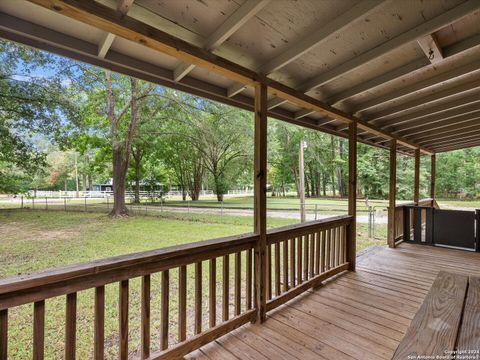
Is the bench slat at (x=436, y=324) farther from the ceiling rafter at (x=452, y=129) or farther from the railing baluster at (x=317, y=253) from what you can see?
the ceiling rafter at (x=452, y=129)

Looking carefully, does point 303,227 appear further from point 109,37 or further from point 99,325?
point 109,37

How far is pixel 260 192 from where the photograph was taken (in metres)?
2.29

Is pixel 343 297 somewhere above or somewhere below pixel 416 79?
below

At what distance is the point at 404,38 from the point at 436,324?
74.4 inches

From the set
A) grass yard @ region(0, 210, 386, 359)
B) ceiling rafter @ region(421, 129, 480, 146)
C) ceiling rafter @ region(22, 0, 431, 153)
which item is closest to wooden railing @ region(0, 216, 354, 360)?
grass yard @ region(0, 210, 386, 359)

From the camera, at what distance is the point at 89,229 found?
8359mm

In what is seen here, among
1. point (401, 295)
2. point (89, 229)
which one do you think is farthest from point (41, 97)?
point (401, 295)

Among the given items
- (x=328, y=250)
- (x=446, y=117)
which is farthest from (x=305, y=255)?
(x=446, y=117)

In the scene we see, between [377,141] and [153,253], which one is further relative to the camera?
[377,141]

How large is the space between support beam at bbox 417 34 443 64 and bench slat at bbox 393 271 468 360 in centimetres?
175

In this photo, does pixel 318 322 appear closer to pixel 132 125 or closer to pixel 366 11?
pixel 366 11

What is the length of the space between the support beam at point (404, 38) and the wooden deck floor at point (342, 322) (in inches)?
90.8

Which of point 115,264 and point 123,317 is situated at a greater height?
point 115,264

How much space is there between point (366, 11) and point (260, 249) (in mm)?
1958
